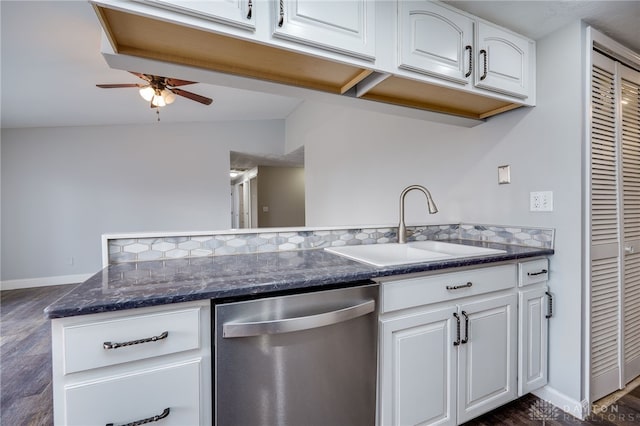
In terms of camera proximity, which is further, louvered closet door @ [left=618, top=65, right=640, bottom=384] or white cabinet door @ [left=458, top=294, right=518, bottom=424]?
louvered closet door @ [left=618, top=65, right=640, bottom=384]

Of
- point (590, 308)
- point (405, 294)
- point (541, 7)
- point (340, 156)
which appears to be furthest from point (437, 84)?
point (340, 156)

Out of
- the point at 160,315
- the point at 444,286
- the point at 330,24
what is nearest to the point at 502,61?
the point at 330,24

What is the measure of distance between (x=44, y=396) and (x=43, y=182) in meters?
3.82

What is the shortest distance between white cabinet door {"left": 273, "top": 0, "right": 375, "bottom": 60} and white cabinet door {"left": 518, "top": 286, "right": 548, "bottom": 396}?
143 cm

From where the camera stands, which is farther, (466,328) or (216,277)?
(466,328)

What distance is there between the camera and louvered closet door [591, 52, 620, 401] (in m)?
1.51

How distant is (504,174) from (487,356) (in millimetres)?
1078

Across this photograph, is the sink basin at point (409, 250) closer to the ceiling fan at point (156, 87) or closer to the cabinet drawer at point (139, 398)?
the cabinet drawer at point (139, 398)

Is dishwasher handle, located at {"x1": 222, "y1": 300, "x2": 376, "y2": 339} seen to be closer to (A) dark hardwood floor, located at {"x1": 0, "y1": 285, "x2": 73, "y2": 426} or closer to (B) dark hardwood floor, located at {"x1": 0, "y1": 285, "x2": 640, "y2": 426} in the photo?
(A) dark hardwood floor, located at {"x1": 0, "y1": 285, "x2": 73, "y2": 426}

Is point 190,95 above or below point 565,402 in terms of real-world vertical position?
above

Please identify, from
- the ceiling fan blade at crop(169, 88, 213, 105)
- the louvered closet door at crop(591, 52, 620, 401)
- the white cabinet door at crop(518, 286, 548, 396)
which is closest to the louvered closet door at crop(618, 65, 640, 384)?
the louvered closet door at crop(591, 52, 620, 401)

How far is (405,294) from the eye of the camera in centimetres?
116

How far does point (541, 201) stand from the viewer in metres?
1.61

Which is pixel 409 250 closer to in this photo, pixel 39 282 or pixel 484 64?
pixel 484 64
